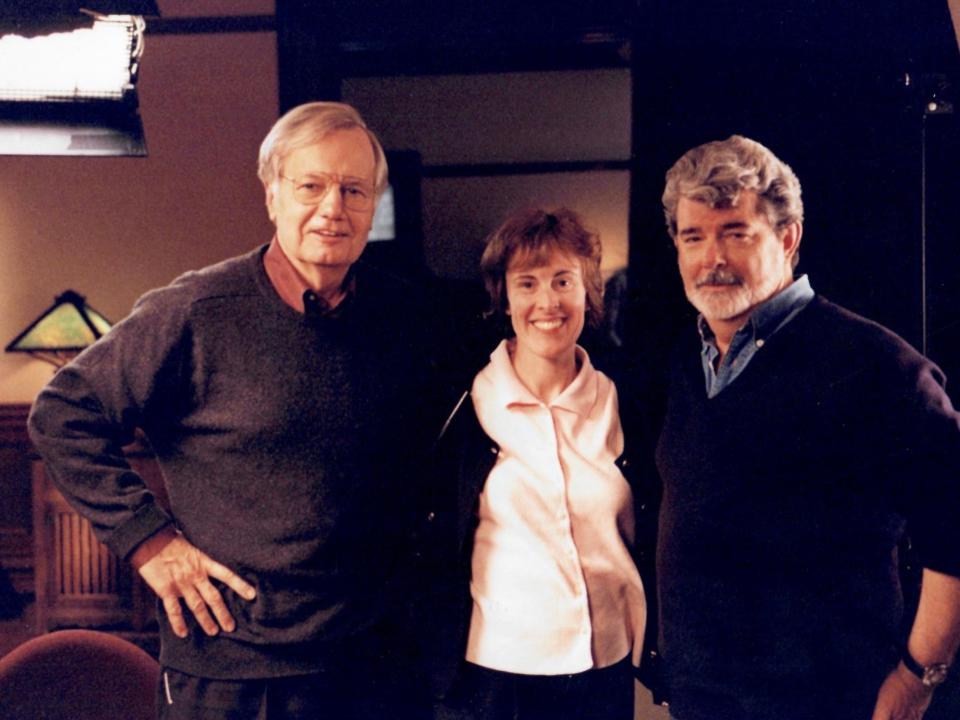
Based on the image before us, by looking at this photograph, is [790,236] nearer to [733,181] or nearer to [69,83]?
[733,181]

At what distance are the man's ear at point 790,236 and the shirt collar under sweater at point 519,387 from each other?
391 mm

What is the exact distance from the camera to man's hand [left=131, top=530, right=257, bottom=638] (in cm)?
132

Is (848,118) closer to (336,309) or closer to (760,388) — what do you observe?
(760,388)

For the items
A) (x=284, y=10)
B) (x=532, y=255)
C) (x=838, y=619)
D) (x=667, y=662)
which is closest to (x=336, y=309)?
(x=532, y=255)

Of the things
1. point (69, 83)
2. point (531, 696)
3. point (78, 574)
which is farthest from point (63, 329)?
point (531, 696)

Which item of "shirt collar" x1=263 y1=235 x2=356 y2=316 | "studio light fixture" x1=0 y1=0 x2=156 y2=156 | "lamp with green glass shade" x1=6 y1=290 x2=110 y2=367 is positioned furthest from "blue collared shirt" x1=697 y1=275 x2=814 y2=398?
"lamp with green glass shade" x1=6 y1=290 x2=110 y2=367

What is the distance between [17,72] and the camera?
186 cm

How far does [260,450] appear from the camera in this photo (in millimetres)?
1304

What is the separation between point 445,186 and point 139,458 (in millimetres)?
1359

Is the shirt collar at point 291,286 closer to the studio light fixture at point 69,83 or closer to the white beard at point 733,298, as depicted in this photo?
the white beard at point 733,298

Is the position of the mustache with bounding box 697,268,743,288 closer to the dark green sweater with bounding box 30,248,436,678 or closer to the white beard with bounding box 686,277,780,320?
the white beard with bounding box 686,277,780,320

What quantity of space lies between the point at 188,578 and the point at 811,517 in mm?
960

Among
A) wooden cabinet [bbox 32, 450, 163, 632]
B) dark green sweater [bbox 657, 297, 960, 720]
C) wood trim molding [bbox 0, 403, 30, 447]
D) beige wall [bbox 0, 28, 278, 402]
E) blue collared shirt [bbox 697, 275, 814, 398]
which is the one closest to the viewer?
dark green sweater [bbox 657, 297, 960, 720]

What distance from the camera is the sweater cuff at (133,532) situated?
131 cm
